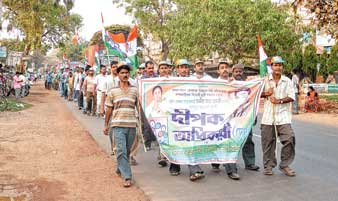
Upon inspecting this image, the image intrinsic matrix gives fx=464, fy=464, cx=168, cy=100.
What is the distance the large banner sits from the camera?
6.88 metres

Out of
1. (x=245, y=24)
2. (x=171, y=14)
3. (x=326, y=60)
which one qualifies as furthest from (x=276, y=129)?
(x=171, y=14)

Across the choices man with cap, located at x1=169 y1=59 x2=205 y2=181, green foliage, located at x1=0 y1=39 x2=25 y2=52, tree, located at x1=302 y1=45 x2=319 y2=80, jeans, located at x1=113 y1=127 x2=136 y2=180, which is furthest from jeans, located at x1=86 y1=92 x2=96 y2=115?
tree, located at x1=302 y1=45 x2=319 y2=80

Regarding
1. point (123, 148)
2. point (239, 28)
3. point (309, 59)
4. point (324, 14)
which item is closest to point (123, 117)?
point (123, 148)

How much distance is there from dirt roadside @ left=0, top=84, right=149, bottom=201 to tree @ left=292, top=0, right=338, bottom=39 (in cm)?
899

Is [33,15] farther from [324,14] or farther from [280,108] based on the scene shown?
[280,108]

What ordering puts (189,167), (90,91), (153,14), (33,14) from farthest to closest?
(153,14) < (33,14) < (90,91) < (189,167)

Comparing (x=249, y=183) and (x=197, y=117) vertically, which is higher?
(x=197, y=117)

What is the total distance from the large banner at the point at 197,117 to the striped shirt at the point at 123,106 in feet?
1.00

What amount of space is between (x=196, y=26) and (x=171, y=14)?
2229cm

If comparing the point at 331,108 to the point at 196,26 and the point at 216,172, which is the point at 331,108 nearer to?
the point at 196,26

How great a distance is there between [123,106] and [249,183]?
208cm

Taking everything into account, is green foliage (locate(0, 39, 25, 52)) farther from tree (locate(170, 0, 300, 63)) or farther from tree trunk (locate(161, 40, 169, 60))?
tree trunk (locate(161, 40, 169, 60))

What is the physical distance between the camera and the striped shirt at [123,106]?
6.58 meters

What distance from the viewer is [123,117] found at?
6.58 meters
